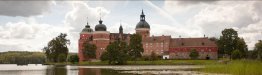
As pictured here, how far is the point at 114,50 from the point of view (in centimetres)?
9375

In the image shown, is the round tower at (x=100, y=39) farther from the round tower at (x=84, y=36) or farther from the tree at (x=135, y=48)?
the tree at (x=135, y=48)

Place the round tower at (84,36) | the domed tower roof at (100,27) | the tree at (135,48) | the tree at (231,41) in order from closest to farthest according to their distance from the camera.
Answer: the tree at (135,48), the tree at (231,41), the domed tower roof at (100,27), the round tower at (84,36)

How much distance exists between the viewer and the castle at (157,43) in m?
127

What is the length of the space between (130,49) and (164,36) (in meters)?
34.6

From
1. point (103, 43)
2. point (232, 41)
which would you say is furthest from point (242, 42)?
point (103, 43)

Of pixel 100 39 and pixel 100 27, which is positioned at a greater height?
pixel 100 27

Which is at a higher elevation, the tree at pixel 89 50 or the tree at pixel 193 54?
the tree at pixel 89 50

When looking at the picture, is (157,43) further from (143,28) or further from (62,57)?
(62,57)

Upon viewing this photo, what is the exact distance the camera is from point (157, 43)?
5443 inches

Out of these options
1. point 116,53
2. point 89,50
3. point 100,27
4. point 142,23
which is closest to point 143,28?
point 142,23

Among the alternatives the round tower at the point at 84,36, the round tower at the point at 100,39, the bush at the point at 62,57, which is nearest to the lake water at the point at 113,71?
the bush at the point at 62,57

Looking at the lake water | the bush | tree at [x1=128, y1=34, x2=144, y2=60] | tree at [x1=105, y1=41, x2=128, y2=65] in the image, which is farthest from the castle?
the lake water

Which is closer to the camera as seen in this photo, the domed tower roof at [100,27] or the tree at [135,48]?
the tree at [135,48]

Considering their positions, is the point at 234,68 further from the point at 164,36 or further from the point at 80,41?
the point at 80,41
